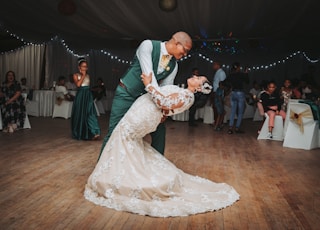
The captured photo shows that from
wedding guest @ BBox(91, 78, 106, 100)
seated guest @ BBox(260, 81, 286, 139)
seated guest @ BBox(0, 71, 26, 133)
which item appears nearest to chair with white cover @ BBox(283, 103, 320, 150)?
seated guest @ BBox(260, 81, 286, 139)

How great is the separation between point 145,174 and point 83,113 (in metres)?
3.11

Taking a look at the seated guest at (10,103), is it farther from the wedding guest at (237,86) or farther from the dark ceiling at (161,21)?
the wedding guest at (237,86)

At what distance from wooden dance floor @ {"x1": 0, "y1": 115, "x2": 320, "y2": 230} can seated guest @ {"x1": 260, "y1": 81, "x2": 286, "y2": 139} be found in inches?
17.2

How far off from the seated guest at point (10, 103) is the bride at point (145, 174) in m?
3.99

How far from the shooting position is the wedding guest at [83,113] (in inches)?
217

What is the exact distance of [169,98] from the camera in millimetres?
2592

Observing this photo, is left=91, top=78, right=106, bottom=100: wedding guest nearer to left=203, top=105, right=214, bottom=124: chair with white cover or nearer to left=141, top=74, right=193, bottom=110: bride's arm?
left=203, top=105, right=214, bottom=124: chair with white cover

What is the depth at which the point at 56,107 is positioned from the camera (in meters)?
8.74

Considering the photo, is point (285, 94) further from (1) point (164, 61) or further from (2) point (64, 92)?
(2) point (64, 92)

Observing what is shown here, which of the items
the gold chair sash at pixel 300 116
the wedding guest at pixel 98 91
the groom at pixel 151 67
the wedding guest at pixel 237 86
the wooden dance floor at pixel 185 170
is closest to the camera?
the wooden dance floor at pixel 185 170

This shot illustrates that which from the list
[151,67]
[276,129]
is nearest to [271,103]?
[276,129]

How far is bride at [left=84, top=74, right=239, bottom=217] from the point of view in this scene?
2541 mm

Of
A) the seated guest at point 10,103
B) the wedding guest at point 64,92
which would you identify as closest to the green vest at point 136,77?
the seated guest at point 10,103

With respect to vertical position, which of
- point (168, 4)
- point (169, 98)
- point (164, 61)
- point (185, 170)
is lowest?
point (185, 170)
